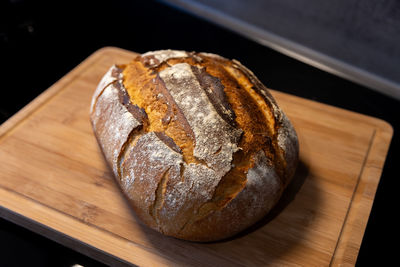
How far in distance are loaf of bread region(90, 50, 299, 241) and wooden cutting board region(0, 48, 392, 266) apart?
8 centimetres

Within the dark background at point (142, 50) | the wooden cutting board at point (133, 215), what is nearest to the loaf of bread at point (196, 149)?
the wooden cutting board at point (133, 215)

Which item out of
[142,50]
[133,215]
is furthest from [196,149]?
[142,50]

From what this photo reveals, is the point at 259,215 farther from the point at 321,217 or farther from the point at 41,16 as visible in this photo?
the point at 41,16

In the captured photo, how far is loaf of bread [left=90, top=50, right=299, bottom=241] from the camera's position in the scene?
1083 mm

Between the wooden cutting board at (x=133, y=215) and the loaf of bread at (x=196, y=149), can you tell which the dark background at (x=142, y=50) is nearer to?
the wooden cutting board at (x=133, y=215)

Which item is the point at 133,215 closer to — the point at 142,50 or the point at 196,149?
the point at 196,149

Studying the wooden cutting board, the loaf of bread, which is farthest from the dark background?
the loaf of bread

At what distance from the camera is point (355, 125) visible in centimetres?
158

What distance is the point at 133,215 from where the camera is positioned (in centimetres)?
123

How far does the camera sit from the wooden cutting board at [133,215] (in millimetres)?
1142

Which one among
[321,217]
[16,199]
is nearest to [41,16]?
[16,199]

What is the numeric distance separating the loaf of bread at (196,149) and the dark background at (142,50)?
52 centimetres

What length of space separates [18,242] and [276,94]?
1141 mm

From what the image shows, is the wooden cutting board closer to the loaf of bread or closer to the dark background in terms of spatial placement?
the loaf of bread
